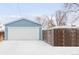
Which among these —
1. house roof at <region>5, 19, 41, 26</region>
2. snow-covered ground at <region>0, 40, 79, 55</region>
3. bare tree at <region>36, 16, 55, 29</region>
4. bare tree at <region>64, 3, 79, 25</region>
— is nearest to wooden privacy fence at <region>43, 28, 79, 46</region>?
snow-covered ground at <region>0, 40, 79, 55</region>

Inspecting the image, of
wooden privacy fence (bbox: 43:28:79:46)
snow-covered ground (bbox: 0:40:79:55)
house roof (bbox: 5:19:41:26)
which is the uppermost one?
house roof (bbox: 5:19:41:26)

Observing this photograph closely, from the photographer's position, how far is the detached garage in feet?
68.3

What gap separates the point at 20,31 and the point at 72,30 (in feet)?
26.9

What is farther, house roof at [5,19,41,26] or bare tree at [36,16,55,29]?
house roof at [5,19,41,26]

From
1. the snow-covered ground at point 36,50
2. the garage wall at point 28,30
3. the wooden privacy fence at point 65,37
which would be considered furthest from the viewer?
the garage wall at point 28,30

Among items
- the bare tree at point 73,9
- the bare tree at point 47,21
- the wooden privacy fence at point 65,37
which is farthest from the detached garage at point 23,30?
the bare tree at point 73,9

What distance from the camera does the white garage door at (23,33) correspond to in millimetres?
20766

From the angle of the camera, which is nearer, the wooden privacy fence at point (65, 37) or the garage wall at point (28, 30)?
the wooden privacy fence at point (65, 37)

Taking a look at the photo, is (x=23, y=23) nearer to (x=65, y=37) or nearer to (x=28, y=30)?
(x=28, y=30)

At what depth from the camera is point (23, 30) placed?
21.5m

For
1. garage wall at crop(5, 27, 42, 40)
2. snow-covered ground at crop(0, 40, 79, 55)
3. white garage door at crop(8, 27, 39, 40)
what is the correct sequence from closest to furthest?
Answer: snow-covered ground at crop(0, 40, 79, 55) < white garage door at crop(8, 27, 39, 40) < garage wall at crop(5, 27, 42, 40)

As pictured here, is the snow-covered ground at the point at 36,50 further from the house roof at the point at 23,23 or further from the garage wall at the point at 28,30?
the house roof at the point at 23,23

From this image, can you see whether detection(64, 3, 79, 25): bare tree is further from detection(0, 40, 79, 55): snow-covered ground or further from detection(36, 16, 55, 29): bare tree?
detection(36, 16, 55, 29): bare tree

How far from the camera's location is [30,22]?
22812mm
